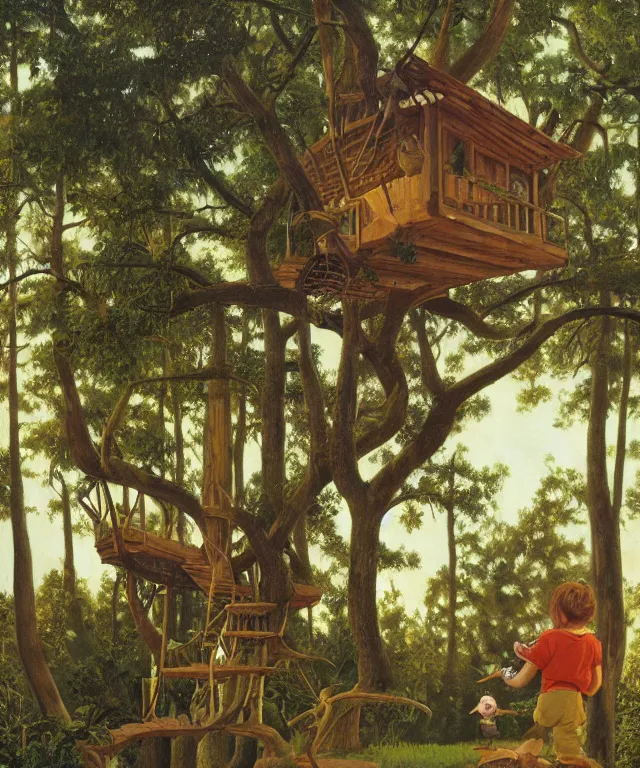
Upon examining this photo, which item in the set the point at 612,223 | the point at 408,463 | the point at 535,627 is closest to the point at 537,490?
the point at 535,627

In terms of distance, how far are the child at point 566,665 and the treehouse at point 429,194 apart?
3.25 m

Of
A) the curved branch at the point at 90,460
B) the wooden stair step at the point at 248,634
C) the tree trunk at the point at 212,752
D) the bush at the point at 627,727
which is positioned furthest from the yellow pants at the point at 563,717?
the bush at the point at 627,727

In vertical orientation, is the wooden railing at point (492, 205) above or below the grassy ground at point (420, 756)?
above

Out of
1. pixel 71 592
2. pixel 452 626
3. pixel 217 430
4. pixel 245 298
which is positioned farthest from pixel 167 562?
pixel 452 626

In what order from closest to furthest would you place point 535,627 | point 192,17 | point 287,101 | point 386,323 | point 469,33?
point 192,17, point 386,323, point 287,101, point 469,33, point 535,627

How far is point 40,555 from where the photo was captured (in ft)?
49.3

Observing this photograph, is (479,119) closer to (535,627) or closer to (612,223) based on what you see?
(612,223)

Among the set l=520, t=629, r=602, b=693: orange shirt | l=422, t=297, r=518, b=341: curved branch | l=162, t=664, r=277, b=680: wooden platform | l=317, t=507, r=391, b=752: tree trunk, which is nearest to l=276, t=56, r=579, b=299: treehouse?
l=422, t=297, r=518, b=341: curved branch

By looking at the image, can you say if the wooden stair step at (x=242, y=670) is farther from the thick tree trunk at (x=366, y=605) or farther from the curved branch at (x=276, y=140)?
the curved branch at (x=276, y=140)

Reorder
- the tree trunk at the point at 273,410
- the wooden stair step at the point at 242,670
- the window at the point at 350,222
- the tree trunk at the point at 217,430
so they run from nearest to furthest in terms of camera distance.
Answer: the wooden stair step at the point at 242,670
the window at the point at 350,222
the tree trunk at the point at 217,430
the tree trunk at the point at 273,410

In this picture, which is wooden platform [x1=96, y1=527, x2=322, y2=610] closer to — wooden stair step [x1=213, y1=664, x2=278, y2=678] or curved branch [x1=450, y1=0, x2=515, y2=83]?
wooden stair step [x1=213, y1=664, x2=278, y2=678]

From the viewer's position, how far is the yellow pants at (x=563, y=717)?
4320 millimetres

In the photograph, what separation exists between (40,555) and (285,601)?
691cm

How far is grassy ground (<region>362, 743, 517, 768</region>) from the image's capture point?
9328mm
